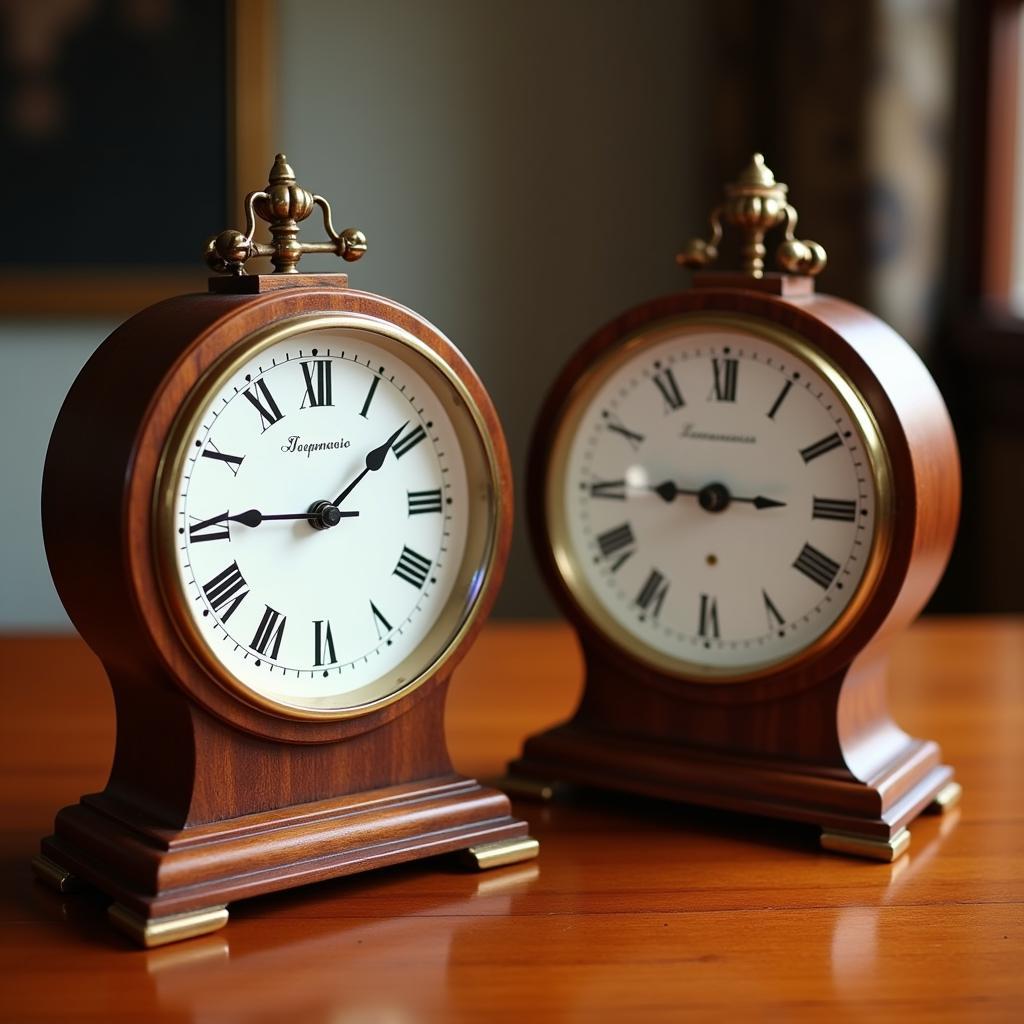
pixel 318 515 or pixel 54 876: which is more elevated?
pixel 318 515

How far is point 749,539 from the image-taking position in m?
1.31

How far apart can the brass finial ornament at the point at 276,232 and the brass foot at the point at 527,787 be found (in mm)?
498

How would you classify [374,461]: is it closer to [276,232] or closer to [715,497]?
[276,232]

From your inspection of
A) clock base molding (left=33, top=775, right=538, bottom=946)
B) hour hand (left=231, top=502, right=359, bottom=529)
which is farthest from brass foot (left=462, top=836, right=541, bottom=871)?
hour hand (left=231, top=502, right=359, bottom=529)

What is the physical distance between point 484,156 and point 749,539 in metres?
1.96

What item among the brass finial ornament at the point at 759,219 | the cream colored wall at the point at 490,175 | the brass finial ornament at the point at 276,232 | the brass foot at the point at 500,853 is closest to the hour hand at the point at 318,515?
the brass finial ornament at the point at 276,232

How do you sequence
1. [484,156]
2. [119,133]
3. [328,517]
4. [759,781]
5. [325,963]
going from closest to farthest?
[325,963] < [328,517] < [759,781] < [119,133] < [484,156]

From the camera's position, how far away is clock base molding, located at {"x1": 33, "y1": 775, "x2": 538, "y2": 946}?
1.04 metres

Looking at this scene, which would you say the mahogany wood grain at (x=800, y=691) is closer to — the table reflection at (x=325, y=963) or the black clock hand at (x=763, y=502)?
the black clock hand at (x=763, y=502)

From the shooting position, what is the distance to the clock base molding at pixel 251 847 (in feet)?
3.42

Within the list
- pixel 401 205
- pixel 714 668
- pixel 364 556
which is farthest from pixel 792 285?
pixel 401 205

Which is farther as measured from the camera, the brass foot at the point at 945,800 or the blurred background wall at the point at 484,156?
the blurred background wall at the point at 484,156

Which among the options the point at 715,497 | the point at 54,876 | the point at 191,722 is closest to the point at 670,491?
the point at 715,497

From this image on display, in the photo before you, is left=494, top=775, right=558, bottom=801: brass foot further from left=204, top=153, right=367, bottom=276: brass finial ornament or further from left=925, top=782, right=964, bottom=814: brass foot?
left=204, top=153, right=367, bottom=276: brass finial ornament
